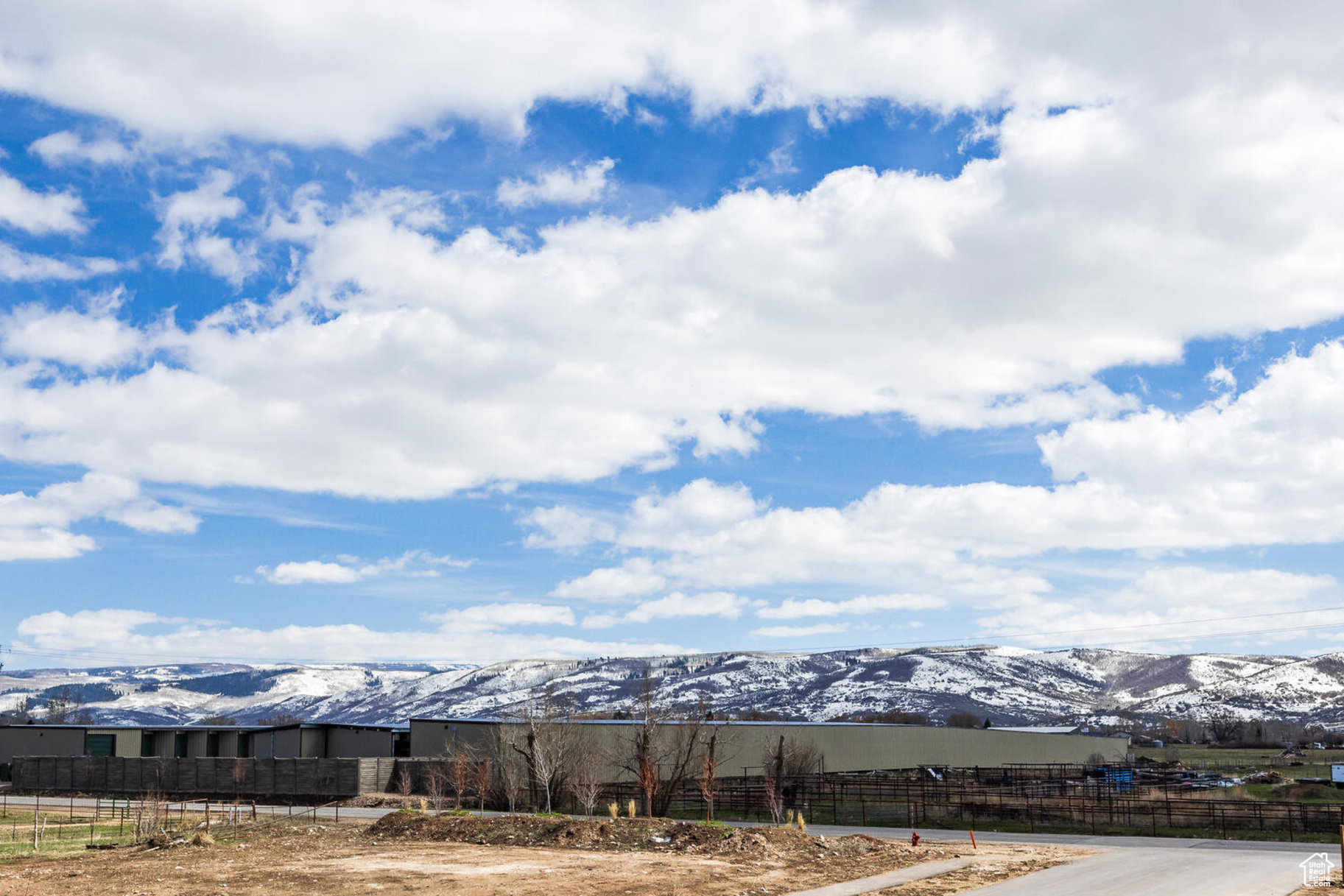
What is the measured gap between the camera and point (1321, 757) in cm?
15275

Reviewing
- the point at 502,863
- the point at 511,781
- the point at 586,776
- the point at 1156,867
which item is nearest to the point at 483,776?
the point at 511,781

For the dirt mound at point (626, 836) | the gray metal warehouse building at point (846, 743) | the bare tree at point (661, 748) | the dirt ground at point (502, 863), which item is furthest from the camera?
the gray metal warehouse building at point (846, 743)

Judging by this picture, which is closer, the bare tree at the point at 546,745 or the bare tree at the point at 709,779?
the bare tree at the point at 709,779

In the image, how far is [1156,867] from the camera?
125 ft

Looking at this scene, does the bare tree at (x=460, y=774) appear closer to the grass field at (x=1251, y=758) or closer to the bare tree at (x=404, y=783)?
the bare tree at (x=404, y=783)

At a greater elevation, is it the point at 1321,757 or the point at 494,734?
the point at 494,734

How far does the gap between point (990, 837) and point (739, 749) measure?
40.5 metres

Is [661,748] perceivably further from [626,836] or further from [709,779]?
[626,836]

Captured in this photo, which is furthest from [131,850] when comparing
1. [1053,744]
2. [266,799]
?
[1053,744]

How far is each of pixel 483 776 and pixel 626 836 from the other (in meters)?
23.3

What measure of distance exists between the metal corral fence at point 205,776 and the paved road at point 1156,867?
3421 cm

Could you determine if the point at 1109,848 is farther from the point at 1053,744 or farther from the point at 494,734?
the point at 1053,744
